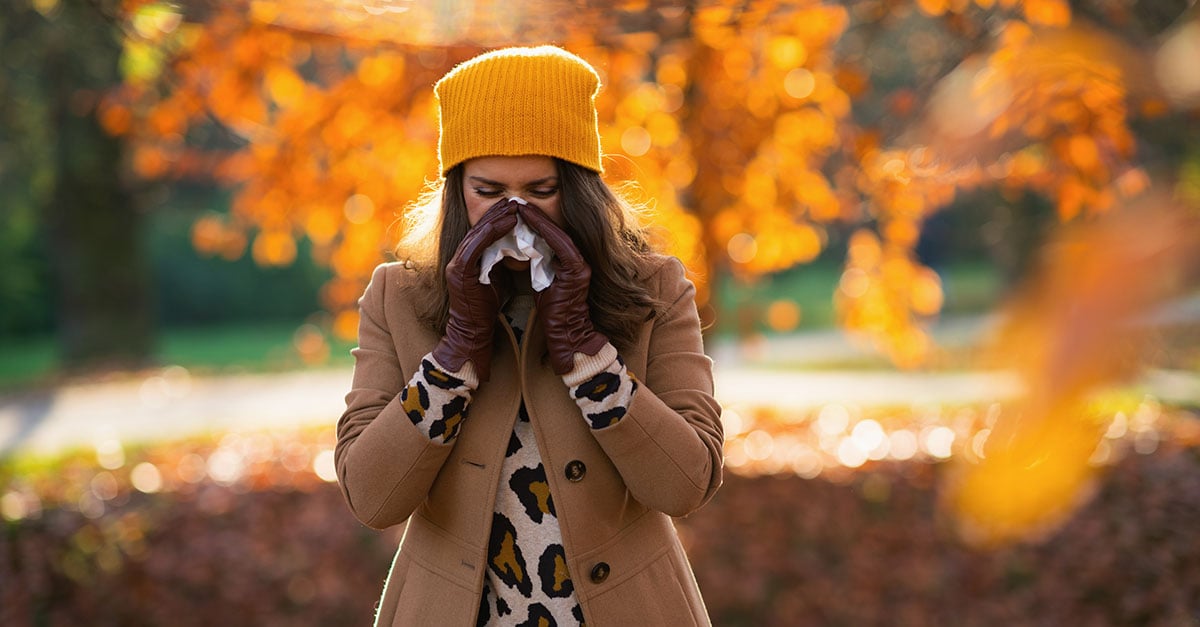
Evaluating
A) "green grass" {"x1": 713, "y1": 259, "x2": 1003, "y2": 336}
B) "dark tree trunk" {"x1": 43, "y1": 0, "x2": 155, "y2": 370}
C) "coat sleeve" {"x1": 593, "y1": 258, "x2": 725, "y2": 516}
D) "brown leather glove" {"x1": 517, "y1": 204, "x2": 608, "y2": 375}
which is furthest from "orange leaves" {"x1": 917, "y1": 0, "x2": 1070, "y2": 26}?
"green grass" {"x1": 713, "y1": 259, "x2": 1003, "y2": 336}

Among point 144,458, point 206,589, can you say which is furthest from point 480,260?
point 144,458

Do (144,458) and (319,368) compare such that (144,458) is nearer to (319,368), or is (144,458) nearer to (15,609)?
(15,609)

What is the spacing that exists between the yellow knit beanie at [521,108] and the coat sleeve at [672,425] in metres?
0.33

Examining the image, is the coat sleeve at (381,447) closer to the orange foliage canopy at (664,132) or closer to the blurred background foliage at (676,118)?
the blurred background foliage at (676,118)

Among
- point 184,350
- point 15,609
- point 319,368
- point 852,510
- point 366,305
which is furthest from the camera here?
point 184,350

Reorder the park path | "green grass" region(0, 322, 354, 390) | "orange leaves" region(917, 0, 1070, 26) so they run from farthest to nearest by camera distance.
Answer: "green grass" region(0, 322, 354, 390) → the park path → "orange leaves" region(917, 0, 1070, 26)

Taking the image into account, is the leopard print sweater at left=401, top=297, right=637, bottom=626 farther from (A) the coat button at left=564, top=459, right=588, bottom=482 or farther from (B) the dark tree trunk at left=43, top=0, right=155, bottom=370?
(B) the dark tree trunk at left=43, top=0, right=155, bottom=370

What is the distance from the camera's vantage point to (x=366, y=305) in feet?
7.31

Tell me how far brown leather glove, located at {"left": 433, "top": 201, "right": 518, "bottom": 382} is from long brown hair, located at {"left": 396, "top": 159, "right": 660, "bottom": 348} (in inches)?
5.6

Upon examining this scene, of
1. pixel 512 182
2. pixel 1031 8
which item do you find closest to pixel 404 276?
pixel 512 182

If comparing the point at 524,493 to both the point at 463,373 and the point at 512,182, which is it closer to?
the point at 463,373

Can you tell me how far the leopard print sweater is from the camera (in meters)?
1.97

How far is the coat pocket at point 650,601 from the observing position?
6.74 ft

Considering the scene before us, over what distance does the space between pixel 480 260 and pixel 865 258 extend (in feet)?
14.9
